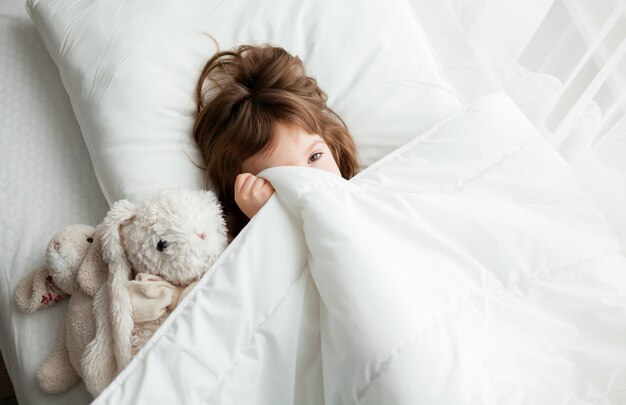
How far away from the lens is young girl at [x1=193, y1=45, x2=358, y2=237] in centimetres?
89

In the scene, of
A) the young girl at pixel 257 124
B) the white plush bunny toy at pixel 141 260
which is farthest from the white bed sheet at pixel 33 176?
the young girl at pixel 257 124

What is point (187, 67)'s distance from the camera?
0.98m

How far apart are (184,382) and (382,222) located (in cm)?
35

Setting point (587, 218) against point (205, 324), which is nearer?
point (205, 324)

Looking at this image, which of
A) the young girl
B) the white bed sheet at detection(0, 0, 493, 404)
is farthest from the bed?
the young girl

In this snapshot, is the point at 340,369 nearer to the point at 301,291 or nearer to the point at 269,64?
the point at 301,291

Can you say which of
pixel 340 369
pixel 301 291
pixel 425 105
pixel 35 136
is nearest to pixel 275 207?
pixel 301 291

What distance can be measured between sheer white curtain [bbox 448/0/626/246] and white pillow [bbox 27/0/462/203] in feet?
0.73

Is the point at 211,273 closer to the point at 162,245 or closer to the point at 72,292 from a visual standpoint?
the point at 162,245

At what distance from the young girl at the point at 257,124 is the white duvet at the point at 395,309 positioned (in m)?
0.10

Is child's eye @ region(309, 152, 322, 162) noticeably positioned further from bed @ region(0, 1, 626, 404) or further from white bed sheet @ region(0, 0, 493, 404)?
white bed sheet @ region(0, 0, 493, 404)

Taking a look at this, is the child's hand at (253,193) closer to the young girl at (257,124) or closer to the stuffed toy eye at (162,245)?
the young girl at (257,124)

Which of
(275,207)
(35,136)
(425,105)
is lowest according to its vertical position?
(35,136)

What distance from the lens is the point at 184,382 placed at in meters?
0.64
